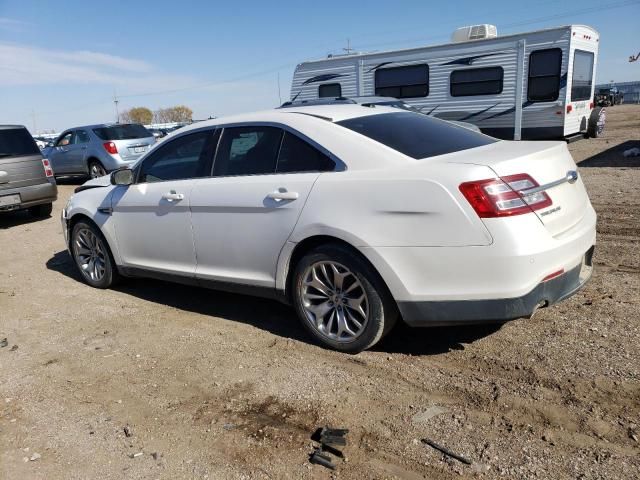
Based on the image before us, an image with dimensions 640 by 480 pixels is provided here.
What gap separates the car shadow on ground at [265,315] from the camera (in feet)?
12.6

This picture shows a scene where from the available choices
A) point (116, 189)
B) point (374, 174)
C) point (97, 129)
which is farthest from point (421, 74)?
point (374, 174)

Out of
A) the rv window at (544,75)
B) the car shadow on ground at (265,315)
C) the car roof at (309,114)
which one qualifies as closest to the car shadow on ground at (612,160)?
the rv window at (544,75)

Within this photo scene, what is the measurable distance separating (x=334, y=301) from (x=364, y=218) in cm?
64

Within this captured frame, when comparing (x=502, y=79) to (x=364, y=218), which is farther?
(x=502, y=79)

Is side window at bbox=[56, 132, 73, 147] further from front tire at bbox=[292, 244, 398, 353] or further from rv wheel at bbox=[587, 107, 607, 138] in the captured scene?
rv wheel at bbox=[587, 107, 607, 138]

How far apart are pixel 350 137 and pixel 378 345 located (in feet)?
4.72

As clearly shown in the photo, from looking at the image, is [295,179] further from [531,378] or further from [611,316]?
[611,316]

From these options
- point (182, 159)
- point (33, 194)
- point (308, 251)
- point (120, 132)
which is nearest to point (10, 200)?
point (33, 194)

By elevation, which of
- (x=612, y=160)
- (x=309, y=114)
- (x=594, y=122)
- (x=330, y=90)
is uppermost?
(x=330, y=90)

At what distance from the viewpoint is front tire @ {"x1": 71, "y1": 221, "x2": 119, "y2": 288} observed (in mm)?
5434

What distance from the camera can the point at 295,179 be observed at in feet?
12.4

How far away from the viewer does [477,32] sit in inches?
551

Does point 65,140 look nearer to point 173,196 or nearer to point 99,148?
point 99,148

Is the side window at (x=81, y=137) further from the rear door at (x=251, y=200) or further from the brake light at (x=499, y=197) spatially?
the brake light at (x=499, y=197)
